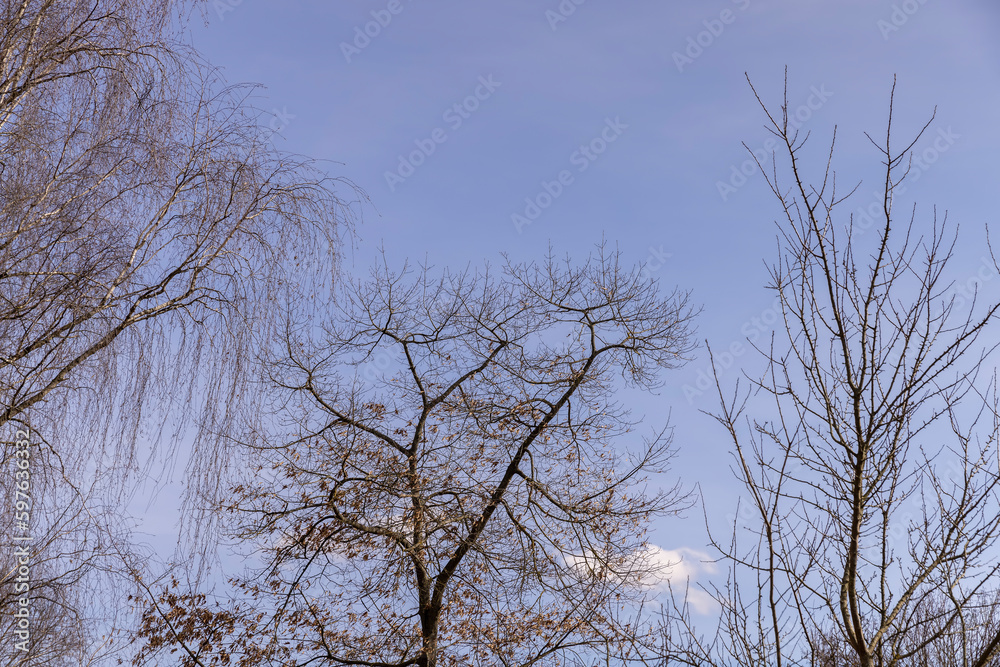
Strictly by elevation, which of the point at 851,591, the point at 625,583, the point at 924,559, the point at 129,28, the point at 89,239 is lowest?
the point at 851,591

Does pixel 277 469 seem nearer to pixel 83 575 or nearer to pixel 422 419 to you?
pixel 422 419

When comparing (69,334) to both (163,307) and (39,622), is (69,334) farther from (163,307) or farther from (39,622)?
(39,622)

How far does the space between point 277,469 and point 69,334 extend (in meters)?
5.66

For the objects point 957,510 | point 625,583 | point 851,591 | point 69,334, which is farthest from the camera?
point 625,583

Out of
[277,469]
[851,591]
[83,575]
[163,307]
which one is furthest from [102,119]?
[277,469]

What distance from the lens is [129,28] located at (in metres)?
4.77

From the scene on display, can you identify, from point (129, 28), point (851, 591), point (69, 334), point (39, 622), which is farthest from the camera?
point (39, 622)

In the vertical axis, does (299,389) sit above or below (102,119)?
above

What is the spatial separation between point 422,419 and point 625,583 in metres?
3.49

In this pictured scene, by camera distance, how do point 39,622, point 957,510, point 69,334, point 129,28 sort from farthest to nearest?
point 39,622 < point 129,28 < point 69,334 < point 957,510

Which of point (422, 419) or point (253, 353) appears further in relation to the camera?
point (422, 419)

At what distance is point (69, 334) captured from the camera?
174 inches

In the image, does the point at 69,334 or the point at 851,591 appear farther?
the point at 69,334

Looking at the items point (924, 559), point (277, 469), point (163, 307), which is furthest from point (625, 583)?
point (163, 307)
